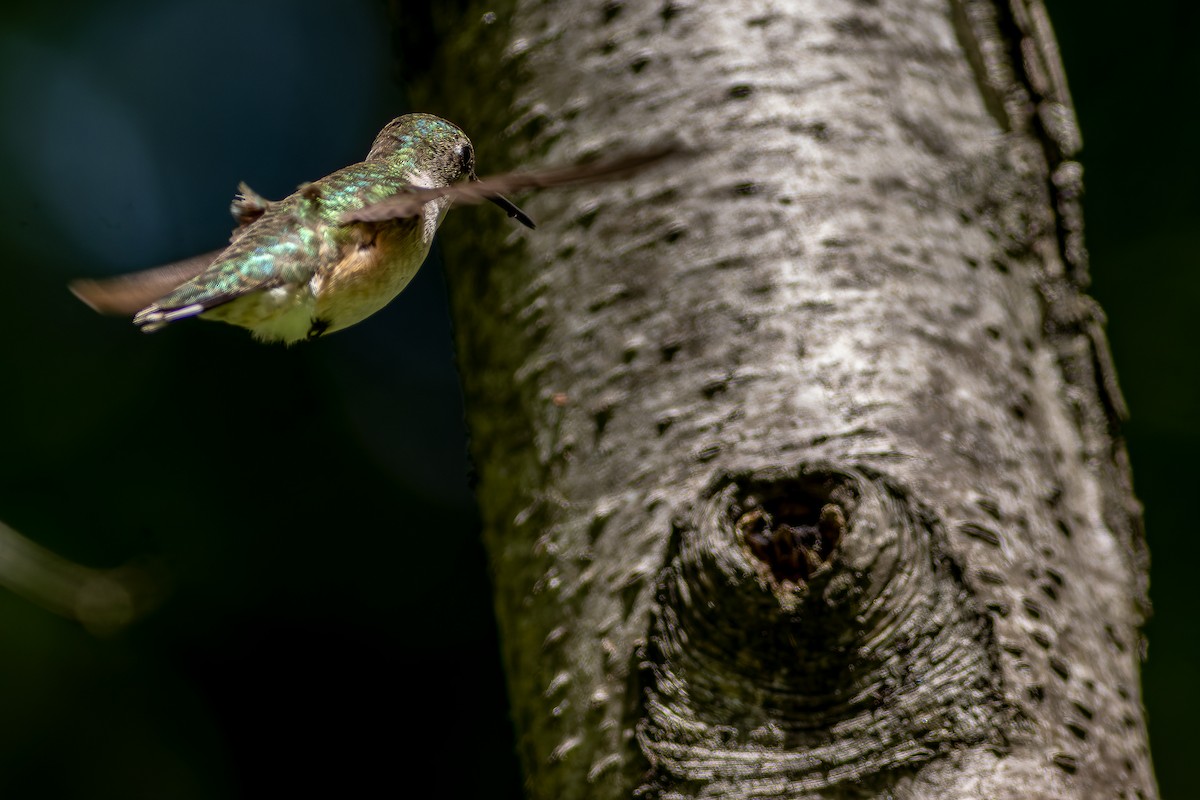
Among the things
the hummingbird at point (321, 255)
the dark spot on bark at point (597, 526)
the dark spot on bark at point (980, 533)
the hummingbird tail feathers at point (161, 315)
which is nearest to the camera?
the hummingbird tail feathers at point (161, 315)

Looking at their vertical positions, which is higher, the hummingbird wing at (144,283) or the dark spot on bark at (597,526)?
the hummingbird wing at (144,283)

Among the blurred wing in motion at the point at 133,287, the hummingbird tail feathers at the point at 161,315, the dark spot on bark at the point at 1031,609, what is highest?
the blurred wing in motion at the point at 133,287

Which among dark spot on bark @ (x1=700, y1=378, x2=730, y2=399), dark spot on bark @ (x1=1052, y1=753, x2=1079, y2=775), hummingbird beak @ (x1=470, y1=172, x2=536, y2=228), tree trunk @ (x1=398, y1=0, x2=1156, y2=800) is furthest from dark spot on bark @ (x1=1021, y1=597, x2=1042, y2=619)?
hummingbird beak @ (x1=470, y1=172, x2=536, y2=228)

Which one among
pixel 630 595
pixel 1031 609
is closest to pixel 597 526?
pixel 630 595

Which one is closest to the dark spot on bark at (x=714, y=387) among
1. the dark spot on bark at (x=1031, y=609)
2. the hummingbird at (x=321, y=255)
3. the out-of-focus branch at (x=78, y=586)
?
the hummingbird at (x=321, y=255)

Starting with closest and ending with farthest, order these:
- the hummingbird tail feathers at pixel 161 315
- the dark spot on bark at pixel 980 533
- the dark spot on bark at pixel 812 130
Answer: the hummingbird tail feathers at pixel 161 315 < the dark spot on bark at pixel 980 533 < the dark spot on bark at pixel 812 130

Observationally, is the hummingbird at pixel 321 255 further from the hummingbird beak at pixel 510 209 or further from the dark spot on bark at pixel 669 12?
the dark spot on bark at pixel 669 12

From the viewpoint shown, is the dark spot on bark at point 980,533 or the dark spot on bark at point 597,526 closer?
the dark spot on bark at point 980,533

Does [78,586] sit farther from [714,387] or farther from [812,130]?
[812,130]

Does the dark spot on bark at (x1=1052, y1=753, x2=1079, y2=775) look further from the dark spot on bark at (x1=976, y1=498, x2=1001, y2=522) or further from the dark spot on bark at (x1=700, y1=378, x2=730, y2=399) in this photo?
the dark spot on bark at (x1=700, y1=378, x2=730, y2=399)
